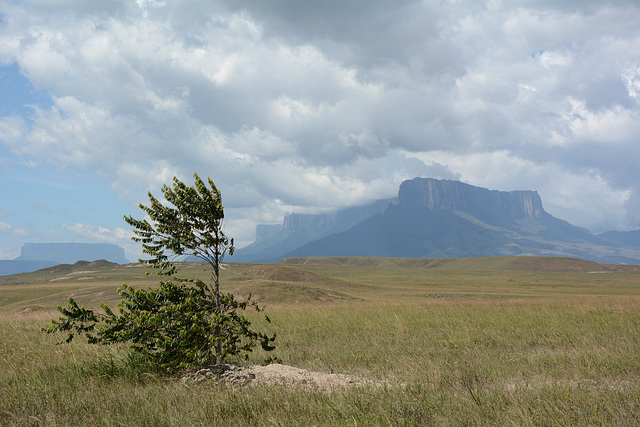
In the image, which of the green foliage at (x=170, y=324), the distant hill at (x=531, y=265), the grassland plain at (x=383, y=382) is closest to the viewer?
the grassland plain at (x=383, y=382)

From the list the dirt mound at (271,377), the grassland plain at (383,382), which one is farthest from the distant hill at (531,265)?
the dirt mound at (271,377)

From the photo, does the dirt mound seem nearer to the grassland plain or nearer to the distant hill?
the grassland plain

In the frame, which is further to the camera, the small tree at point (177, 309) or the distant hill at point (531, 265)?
the distant hill at point (531, 265)

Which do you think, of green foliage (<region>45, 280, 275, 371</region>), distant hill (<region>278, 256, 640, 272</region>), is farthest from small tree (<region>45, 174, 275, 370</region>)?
distant hill (<region>278, 256, 640, 272</region>)

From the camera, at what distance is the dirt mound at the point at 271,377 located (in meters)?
6.43

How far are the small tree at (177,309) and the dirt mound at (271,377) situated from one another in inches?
10.0

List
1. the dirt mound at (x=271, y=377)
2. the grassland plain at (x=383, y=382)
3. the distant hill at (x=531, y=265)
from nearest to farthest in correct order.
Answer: the grassland plain at (x=383, y=382)
the dirt mound at (x=271, y=377)
the distant hill at (x=531, y=265)

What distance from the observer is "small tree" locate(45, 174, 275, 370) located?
6.77m

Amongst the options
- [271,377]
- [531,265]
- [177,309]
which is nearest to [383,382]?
[271,377]

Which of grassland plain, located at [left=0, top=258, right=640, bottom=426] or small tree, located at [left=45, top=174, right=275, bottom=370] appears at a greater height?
small tree, located at [left=45, top=174, right=275, bottom=370]

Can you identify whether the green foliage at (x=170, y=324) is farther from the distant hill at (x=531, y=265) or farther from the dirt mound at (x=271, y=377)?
the distant hill at (x=531, y=265)

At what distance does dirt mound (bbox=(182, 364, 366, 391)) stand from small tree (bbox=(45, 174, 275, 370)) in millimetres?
255

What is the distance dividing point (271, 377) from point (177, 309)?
2073 mm

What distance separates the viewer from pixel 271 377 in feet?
22.7
